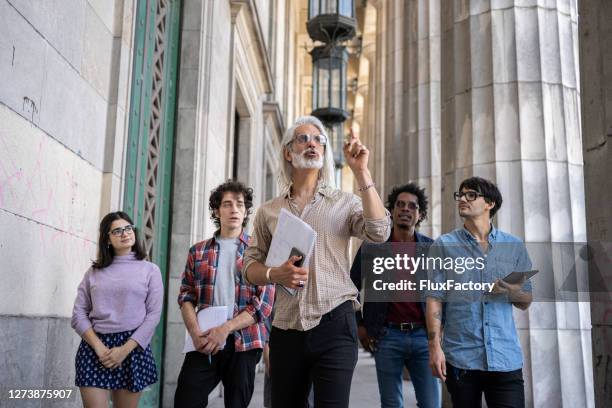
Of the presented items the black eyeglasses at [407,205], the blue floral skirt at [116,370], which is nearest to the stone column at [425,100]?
the black eyeglasses at [407,205]

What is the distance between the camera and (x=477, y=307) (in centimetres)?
417

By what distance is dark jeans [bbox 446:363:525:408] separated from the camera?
3.98 metres

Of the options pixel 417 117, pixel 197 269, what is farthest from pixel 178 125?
pixel 417 117

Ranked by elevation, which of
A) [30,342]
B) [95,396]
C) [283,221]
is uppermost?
[283,221]

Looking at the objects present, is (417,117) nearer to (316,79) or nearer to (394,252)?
(316,79)

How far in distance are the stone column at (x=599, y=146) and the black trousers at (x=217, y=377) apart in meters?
2.30

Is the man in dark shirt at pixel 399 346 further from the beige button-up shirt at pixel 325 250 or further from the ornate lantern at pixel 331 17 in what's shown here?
the ornate lantern at pixel 331 17

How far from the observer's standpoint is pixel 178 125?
826cm

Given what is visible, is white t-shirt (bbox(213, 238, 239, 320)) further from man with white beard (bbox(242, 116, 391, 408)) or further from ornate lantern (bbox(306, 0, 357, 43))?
ornate lantern (bbox(306, 0, 357, 43))

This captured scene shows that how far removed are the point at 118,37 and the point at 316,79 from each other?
15.1m

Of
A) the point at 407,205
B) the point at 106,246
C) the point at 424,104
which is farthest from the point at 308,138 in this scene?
the point at 424,104

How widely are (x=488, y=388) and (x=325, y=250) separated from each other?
5.29ft

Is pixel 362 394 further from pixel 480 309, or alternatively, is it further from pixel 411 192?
pixel 480 309
